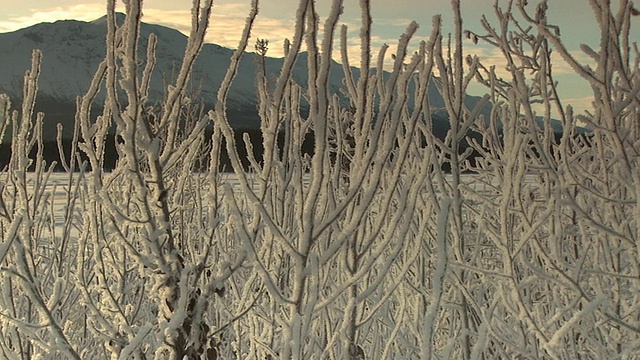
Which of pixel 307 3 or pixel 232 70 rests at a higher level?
pixel 307 3

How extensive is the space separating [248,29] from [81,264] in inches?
34.7

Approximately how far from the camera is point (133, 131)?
154 cm

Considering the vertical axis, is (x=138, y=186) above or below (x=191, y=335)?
above

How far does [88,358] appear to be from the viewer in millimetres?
3811

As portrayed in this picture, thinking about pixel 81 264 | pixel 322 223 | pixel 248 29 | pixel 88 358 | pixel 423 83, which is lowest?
→ pixel 88 358

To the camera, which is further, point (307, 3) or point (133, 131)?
point (133, 131)

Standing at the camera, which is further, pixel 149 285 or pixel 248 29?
pixel 149 285

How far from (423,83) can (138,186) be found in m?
0.72

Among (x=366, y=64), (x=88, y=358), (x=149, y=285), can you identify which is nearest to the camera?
(x=366, y=64)

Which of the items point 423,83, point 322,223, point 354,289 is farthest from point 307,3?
point 354,289

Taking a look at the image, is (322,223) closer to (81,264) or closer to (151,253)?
(151,253)

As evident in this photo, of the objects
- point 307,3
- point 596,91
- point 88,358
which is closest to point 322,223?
point 307,3

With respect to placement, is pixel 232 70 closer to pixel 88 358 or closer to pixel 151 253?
pixel 151 253

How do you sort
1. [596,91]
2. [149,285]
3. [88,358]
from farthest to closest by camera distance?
[88,358], [596,91], [149,285]
